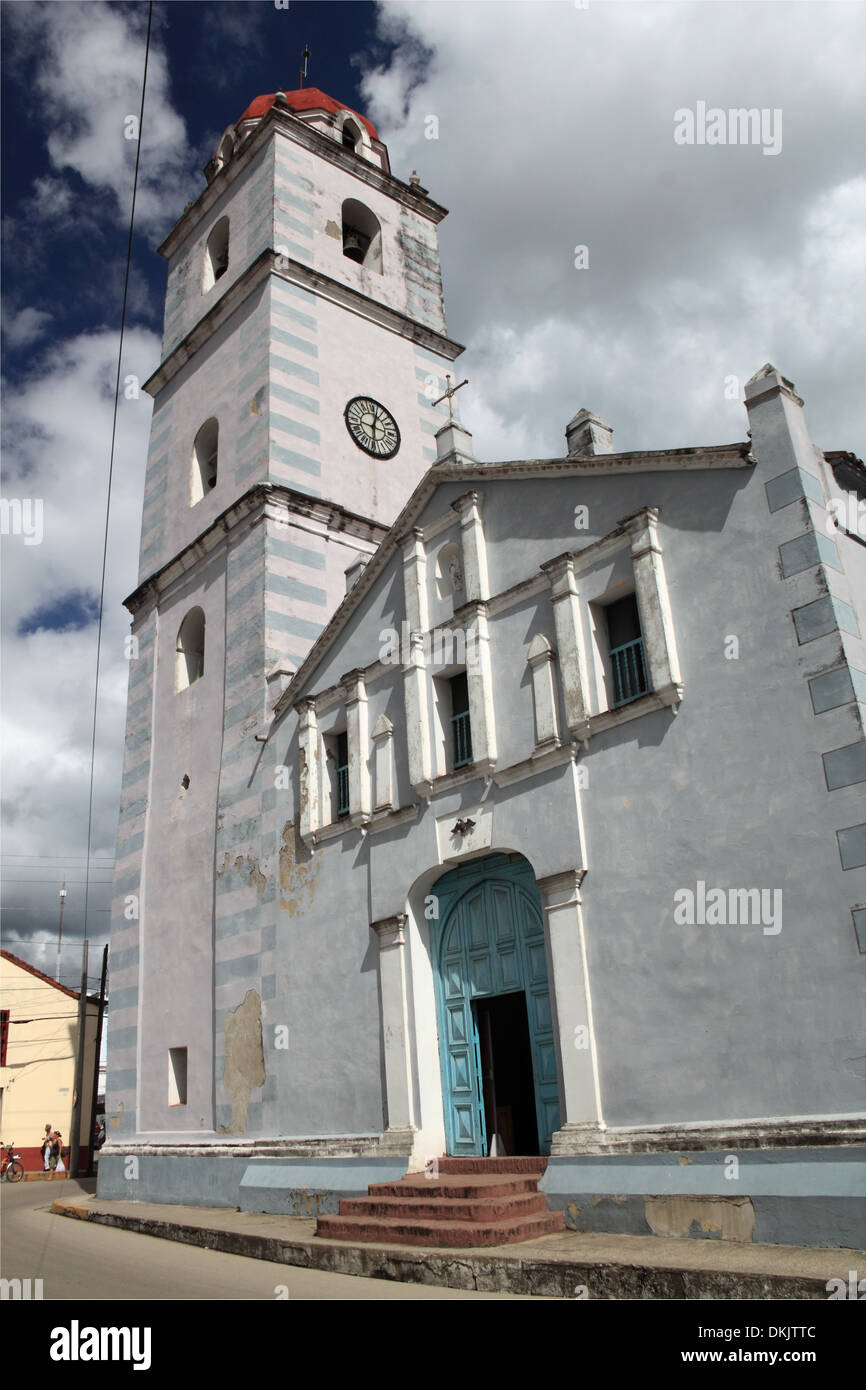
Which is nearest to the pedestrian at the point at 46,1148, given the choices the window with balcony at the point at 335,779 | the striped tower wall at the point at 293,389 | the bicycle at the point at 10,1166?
the bicycle at the point at 10,1166

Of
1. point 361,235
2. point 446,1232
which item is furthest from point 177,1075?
point 361,235

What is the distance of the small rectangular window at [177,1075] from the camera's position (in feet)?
56.1

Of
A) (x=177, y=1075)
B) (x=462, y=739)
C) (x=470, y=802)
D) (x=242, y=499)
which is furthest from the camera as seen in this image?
(x=242, y=499)

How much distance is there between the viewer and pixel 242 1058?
15.4 meters

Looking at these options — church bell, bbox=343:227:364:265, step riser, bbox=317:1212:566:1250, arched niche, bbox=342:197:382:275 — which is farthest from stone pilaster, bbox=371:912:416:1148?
Result: church bell, bbox=343:227:364:265

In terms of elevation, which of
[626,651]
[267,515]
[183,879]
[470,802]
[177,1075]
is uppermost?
[267,515]

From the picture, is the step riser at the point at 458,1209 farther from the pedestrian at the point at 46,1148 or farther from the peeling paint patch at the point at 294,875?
the pedestrian at the point at 46,1148

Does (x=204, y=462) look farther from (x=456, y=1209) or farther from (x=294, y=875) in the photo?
(x=456, y=1209)

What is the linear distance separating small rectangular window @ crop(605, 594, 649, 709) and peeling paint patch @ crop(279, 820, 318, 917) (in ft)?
19.2

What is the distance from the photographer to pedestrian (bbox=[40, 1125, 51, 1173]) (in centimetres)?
3123

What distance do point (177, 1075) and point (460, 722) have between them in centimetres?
853

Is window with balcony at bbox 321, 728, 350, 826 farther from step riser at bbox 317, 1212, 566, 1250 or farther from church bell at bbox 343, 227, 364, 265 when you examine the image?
church bell at bbox 343, 227, 364, 265

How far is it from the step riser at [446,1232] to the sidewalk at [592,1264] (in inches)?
4.8
